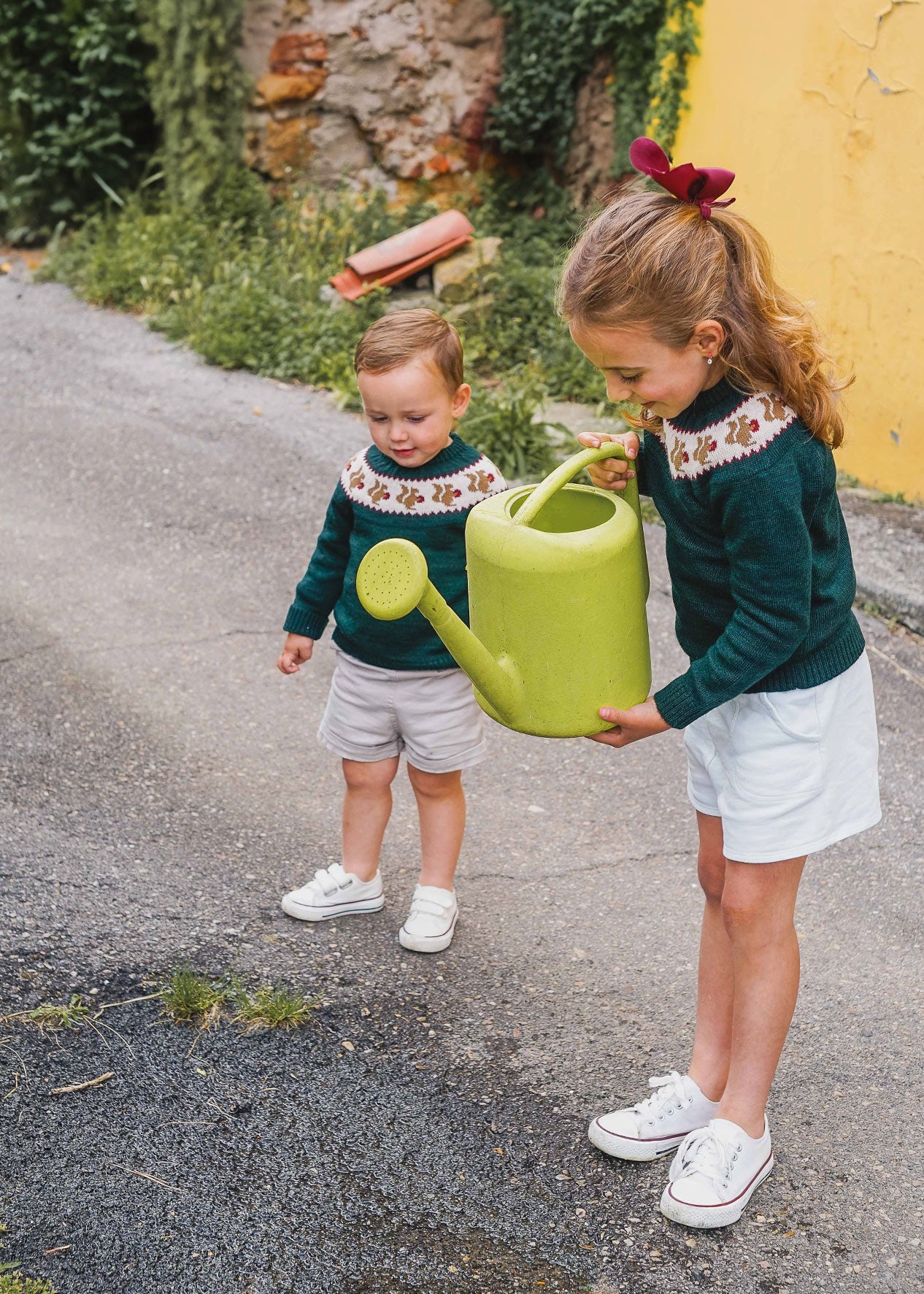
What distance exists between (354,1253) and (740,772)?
0.89m

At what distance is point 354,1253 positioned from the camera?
1.81 m

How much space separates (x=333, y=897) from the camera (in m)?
2.60

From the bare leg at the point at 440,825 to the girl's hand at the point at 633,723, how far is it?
73 cm

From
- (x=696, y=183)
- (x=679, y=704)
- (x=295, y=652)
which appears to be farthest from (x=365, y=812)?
(x=696, y=183)

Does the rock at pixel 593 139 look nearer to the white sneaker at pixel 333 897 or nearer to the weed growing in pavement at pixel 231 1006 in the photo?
the white sneaker at pixel 333 897

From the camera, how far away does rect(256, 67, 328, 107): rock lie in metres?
7.34

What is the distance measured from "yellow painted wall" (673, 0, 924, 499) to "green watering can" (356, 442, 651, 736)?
301cm

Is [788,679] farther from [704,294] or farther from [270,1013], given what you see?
[270,1013]

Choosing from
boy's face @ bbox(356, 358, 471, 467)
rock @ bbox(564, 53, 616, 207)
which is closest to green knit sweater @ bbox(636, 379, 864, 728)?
boy's face @ bbox(356, 358, 471, 467)

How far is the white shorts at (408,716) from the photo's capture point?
2418 millimetres

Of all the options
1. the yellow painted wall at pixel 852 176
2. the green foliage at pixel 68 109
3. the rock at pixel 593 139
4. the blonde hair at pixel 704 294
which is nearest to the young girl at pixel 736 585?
the blonde hair at pixel 704 294

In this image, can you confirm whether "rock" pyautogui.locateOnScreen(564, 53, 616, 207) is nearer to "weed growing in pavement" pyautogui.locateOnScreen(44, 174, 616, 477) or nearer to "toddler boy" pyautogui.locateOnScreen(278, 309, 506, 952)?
"weed growing in pavement" pyautogui.locateOnScreen(44, 174, 616, 477)

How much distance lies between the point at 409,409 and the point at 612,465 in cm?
50

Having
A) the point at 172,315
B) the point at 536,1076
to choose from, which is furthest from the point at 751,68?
the point at 536,1076
